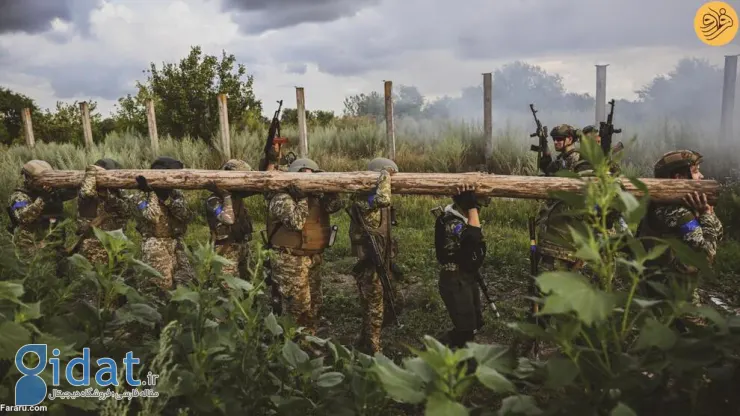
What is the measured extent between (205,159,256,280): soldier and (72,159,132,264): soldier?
1098 millimetres

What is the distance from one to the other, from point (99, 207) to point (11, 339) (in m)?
6.10

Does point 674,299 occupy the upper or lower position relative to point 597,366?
upper

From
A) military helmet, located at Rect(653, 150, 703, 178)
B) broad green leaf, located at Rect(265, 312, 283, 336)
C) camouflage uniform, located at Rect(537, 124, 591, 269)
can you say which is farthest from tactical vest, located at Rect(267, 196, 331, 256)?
broad green leaf, located at Rect(265, 312, 283, 336)

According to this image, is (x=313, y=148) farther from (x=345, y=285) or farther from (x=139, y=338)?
(x=139, y=338)

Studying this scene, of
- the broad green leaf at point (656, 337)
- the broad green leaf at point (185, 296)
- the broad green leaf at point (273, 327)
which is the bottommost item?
the broad green leaf at point (273, 327)

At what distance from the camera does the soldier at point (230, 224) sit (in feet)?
20.7

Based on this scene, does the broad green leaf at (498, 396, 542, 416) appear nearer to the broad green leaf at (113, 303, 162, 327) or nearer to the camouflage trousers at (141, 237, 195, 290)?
the broad green leaf at (113, 303, 162, 327)

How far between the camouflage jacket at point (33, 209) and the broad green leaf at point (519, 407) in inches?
273

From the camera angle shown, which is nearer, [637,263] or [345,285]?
[637,263]

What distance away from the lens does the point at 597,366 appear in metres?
1.41

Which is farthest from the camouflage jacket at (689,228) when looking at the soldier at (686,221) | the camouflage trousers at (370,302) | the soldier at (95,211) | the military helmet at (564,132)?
the soldier at (95,211)

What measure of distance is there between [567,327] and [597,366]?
140mm

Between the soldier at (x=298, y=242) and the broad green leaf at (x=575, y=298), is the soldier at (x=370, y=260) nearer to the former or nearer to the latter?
the soldier at (x=298, y=242)

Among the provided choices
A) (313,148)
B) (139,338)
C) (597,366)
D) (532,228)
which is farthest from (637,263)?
(313,148)
